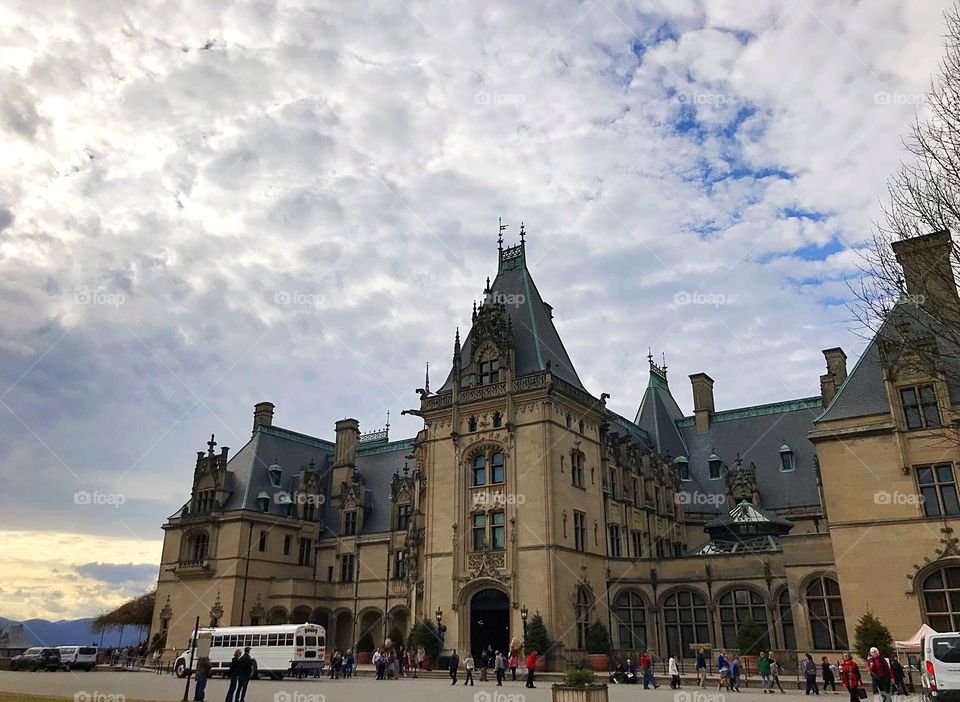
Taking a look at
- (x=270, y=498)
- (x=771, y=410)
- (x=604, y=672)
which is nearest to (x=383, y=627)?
(x=270, y=498)

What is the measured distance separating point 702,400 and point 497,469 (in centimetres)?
2604

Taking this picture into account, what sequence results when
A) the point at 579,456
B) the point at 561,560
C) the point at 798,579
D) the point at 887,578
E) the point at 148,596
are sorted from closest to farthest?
1. the point at 887,578
2. the point at 798,579
3. the point at 561,560
4. the point at 579,456
5. the point at 148,596

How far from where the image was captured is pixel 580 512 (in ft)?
150

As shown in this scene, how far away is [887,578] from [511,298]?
28.1 meters

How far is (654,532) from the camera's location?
54.5 meters

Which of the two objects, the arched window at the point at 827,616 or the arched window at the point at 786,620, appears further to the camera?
→ the arched window at the point at 786,620

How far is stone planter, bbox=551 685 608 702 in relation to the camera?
1681cm

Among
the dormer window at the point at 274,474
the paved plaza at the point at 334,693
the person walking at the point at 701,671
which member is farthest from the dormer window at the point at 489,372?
the dormer window at the point at 274,474

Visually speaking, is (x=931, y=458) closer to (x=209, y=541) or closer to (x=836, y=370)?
(x=836, y=370)

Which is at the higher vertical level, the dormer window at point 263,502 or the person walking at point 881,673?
the dormer window at point 263,502

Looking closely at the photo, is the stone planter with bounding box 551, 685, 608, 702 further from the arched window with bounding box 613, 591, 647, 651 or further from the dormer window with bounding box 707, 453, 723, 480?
the dormer window with bounding box 707, 453, 723, 480

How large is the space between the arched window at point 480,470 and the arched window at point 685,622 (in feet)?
42.9

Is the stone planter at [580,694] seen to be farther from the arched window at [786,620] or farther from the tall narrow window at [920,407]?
the arched window at [786,620]

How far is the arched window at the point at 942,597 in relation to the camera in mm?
31734
